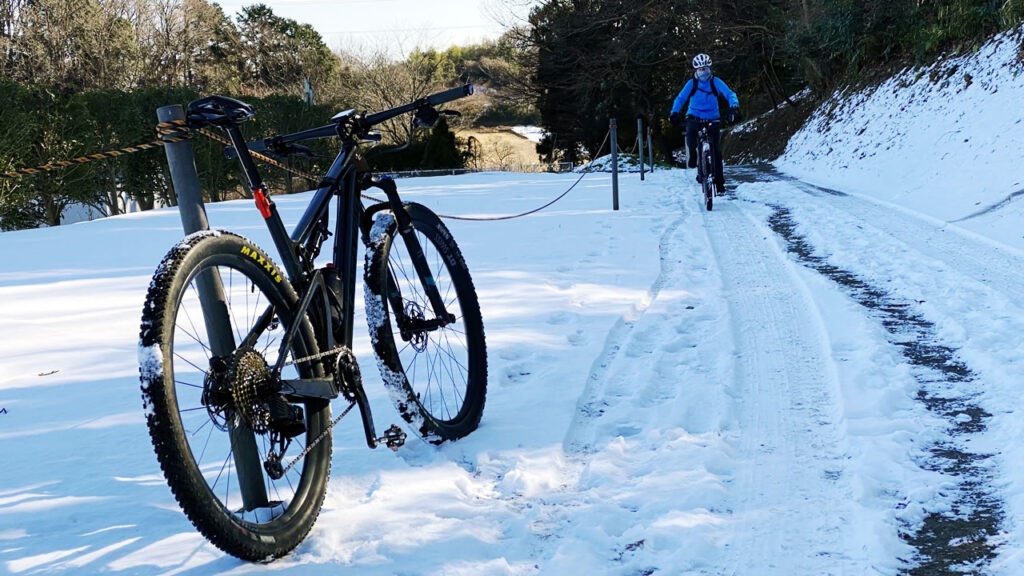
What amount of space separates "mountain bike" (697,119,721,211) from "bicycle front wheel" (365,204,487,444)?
6900 mm

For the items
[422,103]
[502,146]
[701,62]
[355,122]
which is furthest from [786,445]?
[502,146]

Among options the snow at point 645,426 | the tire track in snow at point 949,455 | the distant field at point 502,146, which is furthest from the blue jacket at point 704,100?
the distant field at point 502,146

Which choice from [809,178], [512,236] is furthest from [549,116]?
[512,236]

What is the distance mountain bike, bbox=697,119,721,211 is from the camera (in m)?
10.1

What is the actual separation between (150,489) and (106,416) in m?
0.93

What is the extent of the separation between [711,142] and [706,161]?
0.38 meters

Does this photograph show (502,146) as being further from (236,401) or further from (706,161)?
(236,401)

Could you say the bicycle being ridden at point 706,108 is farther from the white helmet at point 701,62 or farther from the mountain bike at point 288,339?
the mountain bike at point 288,339

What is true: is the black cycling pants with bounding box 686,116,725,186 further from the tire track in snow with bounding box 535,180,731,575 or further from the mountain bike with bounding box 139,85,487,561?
the mountain bike with bounding box 139,85,487,561

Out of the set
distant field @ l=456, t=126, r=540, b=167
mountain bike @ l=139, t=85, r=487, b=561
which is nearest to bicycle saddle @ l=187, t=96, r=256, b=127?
mountain bike @ l=139, t=85, r=487, b=561

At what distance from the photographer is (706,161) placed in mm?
10336

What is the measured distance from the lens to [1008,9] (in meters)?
12.9

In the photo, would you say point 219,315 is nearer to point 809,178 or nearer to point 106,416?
point 106,416

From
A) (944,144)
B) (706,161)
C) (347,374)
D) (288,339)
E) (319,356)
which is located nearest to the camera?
(288,339)
